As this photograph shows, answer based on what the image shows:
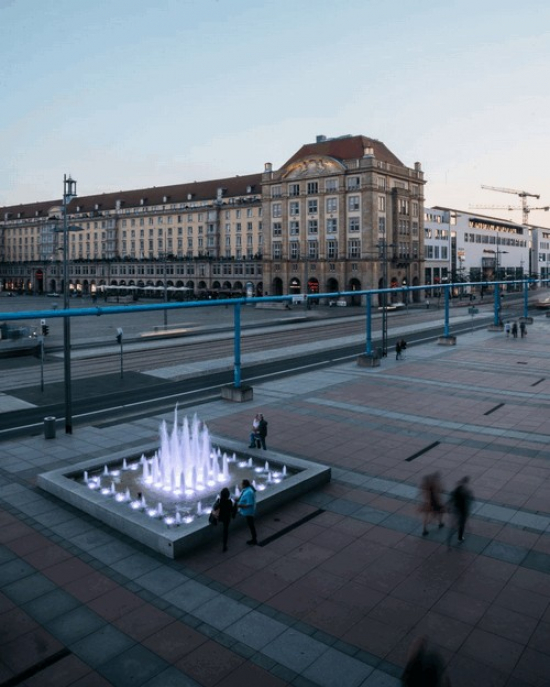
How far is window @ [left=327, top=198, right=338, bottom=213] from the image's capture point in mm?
105306

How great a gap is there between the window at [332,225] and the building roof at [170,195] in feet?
91.2

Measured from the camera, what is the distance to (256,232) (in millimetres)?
127375

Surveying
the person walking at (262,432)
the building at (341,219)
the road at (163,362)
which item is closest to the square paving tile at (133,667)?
the person walking at (262,432)

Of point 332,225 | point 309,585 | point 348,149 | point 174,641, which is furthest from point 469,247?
point 174,641

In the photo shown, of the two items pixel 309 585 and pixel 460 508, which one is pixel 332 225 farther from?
pixel 309 585

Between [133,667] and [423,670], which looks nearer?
[423,670]

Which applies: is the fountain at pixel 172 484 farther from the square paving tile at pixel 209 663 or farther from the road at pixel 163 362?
the road at pixel 163 362

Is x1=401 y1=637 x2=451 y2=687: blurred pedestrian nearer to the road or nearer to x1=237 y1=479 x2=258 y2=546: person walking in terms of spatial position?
x1=237 y1=479 x2=258 y2=546: person walking

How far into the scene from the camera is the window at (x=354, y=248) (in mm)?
103812

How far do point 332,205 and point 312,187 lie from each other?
5726 mm

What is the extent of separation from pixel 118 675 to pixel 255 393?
68.6ft

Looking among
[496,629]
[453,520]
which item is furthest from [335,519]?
[496,629]

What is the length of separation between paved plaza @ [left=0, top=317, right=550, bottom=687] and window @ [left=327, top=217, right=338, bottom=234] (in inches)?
3503

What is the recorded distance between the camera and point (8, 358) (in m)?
44.5
